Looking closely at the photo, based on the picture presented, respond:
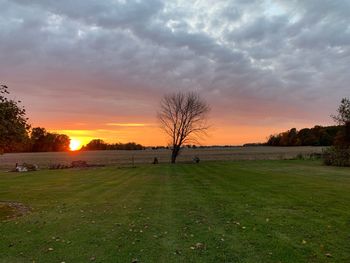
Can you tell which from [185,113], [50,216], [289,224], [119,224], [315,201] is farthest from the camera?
[185,113]

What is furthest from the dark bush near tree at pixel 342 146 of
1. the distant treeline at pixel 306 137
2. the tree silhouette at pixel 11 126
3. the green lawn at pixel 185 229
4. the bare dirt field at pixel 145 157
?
the distant treeline at pixel 306 137

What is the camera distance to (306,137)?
135 metres

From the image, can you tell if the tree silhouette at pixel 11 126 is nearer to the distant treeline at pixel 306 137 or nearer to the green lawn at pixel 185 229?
the green lawn at pixel 185 229

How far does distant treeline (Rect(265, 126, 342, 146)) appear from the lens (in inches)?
4576

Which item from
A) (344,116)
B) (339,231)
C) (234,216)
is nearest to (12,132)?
(234,216)

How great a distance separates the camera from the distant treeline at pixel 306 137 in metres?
116

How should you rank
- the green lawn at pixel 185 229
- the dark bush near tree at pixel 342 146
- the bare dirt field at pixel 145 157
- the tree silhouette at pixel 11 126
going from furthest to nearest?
the bare dirt field at pixel 145 157
the dark bush near tree at pixel 342 146
the tree silhouette at pixel 11 126
the green lawn at pixel 185 229

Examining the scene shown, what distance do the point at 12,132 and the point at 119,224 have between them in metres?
6.27

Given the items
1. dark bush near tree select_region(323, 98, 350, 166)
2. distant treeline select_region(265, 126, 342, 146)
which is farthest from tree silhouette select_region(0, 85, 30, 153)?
distant treeline select_region(265, 126, 342, 146)

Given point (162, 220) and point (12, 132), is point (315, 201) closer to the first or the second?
point (162, 220)

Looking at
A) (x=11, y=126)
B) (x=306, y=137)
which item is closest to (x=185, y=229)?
(x=11, y=126)

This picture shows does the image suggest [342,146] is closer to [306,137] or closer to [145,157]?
[145,157]

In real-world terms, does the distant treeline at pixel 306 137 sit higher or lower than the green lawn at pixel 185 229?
higher

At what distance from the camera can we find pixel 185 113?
190 feet
